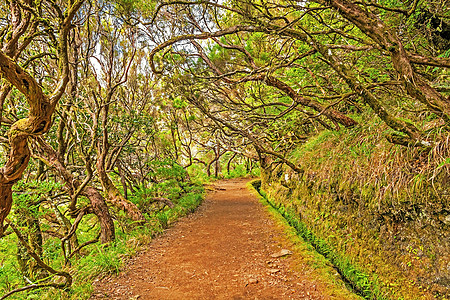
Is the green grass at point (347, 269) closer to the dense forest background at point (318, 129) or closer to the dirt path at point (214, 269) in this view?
the dense forest background at point (318, 129)

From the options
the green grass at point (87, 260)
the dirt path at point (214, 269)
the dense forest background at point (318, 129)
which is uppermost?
the dense forest background at point (318, 129)

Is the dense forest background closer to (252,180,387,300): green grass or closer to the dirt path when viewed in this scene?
(252,180,387,300): green grass

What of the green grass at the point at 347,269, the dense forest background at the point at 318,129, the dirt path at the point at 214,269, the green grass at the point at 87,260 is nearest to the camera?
the dense forest background at the point at 318,129

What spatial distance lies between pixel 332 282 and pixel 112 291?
359 centimetres

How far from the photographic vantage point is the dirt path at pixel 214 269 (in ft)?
12.0

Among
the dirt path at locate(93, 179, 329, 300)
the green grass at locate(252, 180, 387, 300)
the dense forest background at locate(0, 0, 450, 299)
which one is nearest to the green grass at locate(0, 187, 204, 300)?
the dense forest background at locate(0, 0, 450, 299)

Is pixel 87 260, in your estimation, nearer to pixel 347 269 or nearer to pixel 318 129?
pixel 347 269

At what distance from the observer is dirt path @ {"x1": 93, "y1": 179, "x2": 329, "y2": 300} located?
3672 millimetres

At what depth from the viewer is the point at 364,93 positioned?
302 centimetres

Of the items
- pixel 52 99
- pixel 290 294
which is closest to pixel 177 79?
pixel 52 99

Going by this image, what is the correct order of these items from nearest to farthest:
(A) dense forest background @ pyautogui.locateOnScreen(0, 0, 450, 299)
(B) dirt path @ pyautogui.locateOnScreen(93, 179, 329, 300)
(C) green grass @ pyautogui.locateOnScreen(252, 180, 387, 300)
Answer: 1. (A) dense forest background @ pyautogui.locateOnScreen(0, 0, 450, 299)
2. (C) green grass @ pyautogui.locateOnScreen(252, 180, 387, 300)
3. (B) dirt path @ pyautogui.locateOnScreen(93, 179, 329, 300)

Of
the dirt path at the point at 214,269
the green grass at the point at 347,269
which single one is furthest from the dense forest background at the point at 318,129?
the dirt path at the point at 214,269

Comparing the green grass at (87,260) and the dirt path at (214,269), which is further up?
the green grass at (87,260)

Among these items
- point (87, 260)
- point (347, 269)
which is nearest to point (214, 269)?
point (347, 269)
